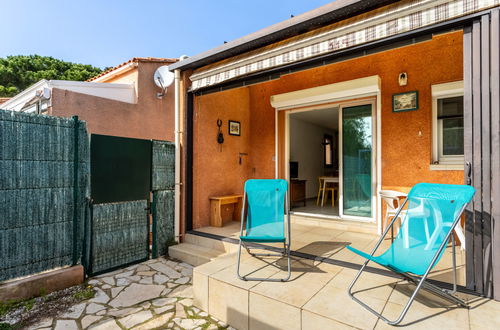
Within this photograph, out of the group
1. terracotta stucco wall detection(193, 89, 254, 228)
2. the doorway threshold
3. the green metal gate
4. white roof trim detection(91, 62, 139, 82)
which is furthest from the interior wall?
white roof trim detection(91, 62, 139, 82)

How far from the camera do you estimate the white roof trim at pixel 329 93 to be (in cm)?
479

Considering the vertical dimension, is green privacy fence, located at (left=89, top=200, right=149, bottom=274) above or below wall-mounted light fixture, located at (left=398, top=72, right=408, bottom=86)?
below

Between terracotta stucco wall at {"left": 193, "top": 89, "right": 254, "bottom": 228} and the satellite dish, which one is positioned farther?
the satellite dish

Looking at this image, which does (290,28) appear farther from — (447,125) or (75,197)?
(75,197)

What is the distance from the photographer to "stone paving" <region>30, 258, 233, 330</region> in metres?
2.75

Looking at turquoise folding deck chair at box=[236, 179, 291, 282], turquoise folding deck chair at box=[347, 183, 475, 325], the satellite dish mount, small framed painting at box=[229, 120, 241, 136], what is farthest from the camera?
the satellite dish mount

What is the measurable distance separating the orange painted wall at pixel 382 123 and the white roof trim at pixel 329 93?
0.28m

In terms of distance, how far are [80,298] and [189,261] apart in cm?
164

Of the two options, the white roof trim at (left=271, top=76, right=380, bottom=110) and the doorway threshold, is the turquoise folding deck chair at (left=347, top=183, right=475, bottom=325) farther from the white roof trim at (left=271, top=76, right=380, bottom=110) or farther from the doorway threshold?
the white roof trim at (left=271, top=76, right=380, bottom=110)

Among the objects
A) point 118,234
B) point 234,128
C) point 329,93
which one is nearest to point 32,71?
point 234,128

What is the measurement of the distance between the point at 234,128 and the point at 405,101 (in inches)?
143

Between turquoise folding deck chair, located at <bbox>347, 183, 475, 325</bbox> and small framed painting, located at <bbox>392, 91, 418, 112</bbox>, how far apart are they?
8.32 feet

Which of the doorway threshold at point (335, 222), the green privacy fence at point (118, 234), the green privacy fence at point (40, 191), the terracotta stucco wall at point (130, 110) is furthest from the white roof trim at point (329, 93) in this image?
the terracotta stucco wall at point (130, 110)

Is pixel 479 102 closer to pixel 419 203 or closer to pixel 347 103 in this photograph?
pixel 419 203
